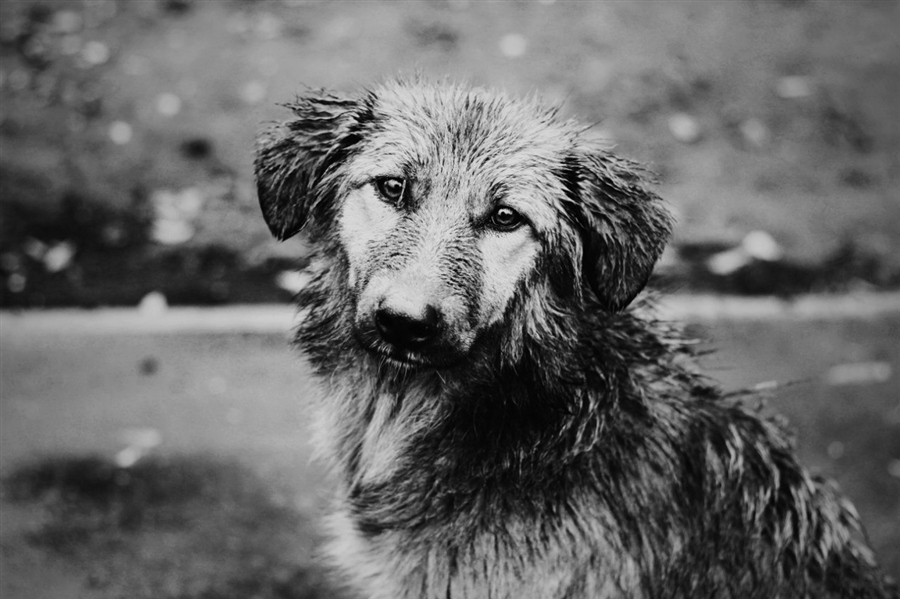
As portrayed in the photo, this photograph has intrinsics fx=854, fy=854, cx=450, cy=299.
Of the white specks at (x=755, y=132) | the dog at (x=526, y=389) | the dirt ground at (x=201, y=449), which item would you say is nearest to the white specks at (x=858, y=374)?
the dirt ground at (x=201, y=449)

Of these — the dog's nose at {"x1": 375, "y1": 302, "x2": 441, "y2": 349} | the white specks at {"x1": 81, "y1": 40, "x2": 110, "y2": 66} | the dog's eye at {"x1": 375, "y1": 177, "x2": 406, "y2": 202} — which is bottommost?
the dog's nose at {"x1": 375, "y1": 302, "x2": 441, "y2": 349}

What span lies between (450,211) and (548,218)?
0.31 m

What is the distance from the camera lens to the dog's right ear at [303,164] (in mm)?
2848

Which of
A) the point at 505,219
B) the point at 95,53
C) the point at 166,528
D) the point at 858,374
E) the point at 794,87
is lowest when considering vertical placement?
the point at 166,528

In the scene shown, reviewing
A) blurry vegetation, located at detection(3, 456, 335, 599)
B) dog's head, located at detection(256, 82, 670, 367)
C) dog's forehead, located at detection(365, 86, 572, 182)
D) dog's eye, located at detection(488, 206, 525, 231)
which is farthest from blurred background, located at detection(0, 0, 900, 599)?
dog's eye, located at detection(488, 206, 525, 231)

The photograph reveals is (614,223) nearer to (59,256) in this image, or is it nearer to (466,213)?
(466,213)

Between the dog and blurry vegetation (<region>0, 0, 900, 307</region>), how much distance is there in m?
2.34

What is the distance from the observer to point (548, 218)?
264 cm

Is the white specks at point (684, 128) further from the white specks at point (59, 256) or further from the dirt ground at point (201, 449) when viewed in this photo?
the white specks at point (59, 256)

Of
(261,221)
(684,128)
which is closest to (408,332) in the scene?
(261,221)

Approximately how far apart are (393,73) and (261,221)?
148 centimetres

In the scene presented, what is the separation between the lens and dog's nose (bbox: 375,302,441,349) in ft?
7.70

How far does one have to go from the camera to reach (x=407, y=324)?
93.0 inches

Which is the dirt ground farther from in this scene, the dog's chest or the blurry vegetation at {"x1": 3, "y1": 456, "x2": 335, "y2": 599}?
the dog's chest
